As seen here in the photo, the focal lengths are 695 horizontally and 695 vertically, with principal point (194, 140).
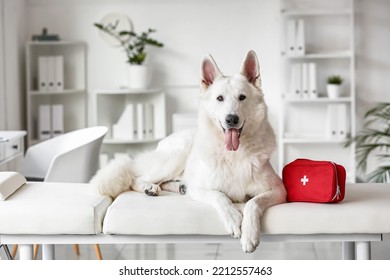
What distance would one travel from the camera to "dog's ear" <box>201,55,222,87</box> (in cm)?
247

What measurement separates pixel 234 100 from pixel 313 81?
3830mm

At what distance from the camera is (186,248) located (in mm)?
4016

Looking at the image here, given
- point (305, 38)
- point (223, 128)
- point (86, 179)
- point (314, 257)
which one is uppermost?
point (305, 38)

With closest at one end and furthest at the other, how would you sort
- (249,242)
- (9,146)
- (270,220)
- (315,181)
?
(249,242)
(270,220)
(315,181)
(9,146)

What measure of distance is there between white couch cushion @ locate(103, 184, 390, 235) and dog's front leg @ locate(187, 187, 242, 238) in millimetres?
25

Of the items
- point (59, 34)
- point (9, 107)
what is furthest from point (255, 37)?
point (9, 107)

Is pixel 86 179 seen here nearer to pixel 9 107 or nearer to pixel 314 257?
pixel 314 257

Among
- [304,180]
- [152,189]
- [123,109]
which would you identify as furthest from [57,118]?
[304,180]

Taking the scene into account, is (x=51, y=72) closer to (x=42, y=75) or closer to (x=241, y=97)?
(x=42, y=75)

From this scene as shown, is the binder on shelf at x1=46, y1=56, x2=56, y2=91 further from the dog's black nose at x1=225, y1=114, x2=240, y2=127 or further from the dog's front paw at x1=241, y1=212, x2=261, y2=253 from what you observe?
the dog's front paw at x1=241, y1=212, x2=261, y2=253

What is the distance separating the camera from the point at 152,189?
102 inches

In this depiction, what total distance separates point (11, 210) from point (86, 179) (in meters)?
1.53

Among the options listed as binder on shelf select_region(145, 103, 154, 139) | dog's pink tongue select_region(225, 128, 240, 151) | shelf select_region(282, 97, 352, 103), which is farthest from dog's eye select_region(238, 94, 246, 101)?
binder on shelf select_region(145, 103, 154, 139)

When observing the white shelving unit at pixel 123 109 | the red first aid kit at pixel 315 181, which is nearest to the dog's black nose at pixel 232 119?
the red first aid kit at pixel 315 181
